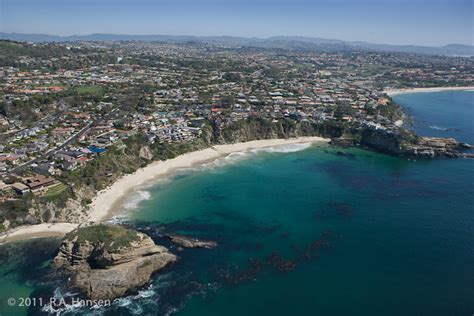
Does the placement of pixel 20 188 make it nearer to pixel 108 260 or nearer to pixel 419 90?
pixel 108 260

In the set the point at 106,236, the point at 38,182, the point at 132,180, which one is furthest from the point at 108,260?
the point at 132,180

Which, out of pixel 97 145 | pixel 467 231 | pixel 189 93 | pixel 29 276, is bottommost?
pixel 29 276

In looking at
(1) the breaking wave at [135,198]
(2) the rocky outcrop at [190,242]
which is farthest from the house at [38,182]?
(2) the rocky outcrop at [190,242]

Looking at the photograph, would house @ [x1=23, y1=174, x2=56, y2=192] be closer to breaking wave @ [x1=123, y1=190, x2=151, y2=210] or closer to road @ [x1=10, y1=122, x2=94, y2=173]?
road @ [x1=10, y1=122, x2=94, y2=173]

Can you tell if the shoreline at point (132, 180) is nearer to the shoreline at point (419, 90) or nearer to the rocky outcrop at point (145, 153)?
the rocky outcrop at point (145, 153)

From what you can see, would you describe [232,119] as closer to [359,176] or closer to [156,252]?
[359,176]

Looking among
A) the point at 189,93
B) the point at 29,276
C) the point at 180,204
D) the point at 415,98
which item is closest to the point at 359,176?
the point at 180,204
